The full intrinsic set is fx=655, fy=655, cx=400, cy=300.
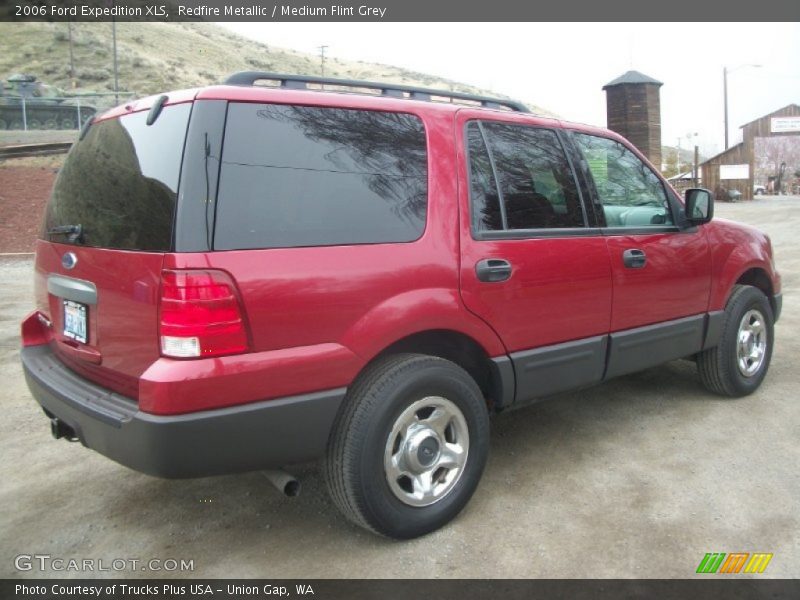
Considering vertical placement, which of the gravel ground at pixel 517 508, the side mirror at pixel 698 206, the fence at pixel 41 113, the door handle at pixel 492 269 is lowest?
the gravel ground at pixel 517 508

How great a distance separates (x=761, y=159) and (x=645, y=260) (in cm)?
4044

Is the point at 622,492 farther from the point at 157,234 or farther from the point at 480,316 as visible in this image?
the point at 157,234

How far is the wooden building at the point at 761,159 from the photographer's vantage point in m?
32.5

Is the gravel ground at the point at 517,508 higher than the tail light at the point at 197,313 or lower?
lower

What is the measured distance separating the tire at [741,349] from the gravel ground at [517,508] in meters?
0.22

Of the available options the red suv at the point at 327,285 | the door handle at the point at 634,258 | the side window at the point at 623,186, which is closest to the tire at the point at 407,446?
the red suv at the point at 327,285

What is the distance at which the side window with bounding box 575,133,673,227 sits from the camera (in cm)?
376

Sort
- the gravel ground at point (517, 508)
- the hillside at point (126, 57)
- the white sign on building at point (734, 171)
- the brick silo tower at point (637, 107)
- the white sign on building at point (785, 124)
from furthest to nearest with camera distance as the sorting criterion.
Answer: the hillside at point (126, 57) < the white sign on building at point (785, 124) < the white sign on building at point (734, 171) < the brick silo tower at point (637, 107) < the gravel ground at point (517, 508)

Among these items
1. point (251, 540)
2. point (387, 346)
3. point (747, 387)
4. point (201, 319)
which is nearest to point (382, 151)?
point (387, 346)

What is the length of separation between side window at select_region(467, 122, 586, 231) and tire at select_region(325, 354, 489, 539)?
0.78 m

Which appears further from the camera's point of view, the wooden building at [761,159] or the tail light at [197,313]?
the wooden building at [761,159]

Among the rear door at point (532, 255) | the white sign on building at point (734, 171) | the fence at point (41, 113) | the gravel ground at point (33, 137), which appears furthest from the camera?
the white sign on building at point (734, 171)

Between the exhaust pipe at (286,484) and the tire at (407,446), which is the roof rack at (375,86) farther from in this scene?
the exhaust pipe at (286,484)

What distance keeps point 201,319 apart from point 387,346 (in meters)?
0.77
